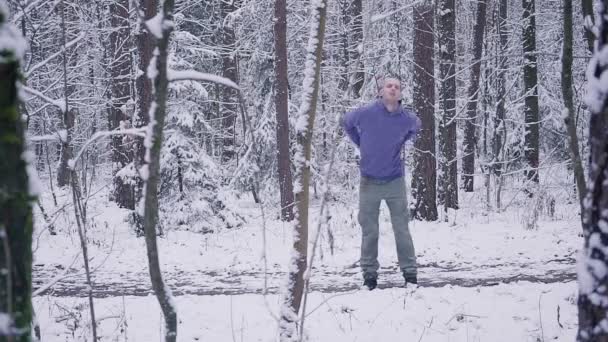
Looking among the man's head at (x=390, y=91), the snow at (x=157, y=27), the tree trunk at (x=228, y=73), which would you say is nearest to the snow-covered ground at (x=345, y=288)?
the snow at (x=157, y=27)

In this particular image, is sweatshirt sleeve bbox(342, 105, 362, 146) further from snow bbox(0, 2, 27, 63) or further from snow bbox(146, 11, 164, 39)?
snow bbox(0, 2, 27, 63)

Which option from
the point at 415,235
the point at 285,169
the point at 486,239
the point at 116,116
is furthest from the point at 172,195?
the point at 486,239

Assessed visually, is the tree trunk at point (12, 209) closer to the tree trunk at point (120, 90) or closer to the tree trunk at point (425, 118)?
the tree trunk at point (425, 118)

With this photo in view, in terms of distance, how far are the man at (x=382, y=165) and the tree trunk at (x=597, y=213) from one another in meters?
3.33

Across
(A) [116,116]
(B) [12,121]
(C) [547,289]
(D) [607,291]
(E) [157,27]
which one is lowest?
(C) [547,289]

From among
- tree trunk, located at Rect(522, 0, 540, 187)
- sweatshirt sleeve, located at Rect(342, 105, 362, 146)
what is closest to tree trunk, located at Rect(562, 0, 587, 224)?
sweatshirt sleeve, located at Rect(342, 105, 362, 146)

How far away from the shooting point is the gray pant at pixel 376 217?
5703mm

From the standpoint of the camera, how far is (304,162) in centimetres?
344

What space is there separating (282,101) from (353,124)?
7.09 metres

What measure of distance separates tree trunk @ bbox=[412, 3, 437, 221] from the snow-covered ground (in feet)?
2.24

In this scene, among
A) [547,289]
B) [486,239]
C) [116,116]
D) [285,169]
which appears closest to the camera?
[547,289]

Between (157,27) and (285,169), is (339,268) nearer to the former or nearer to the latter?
(157,27)

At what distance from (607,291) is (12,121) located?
2.44 metres

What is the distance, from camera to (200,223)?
11.8m
